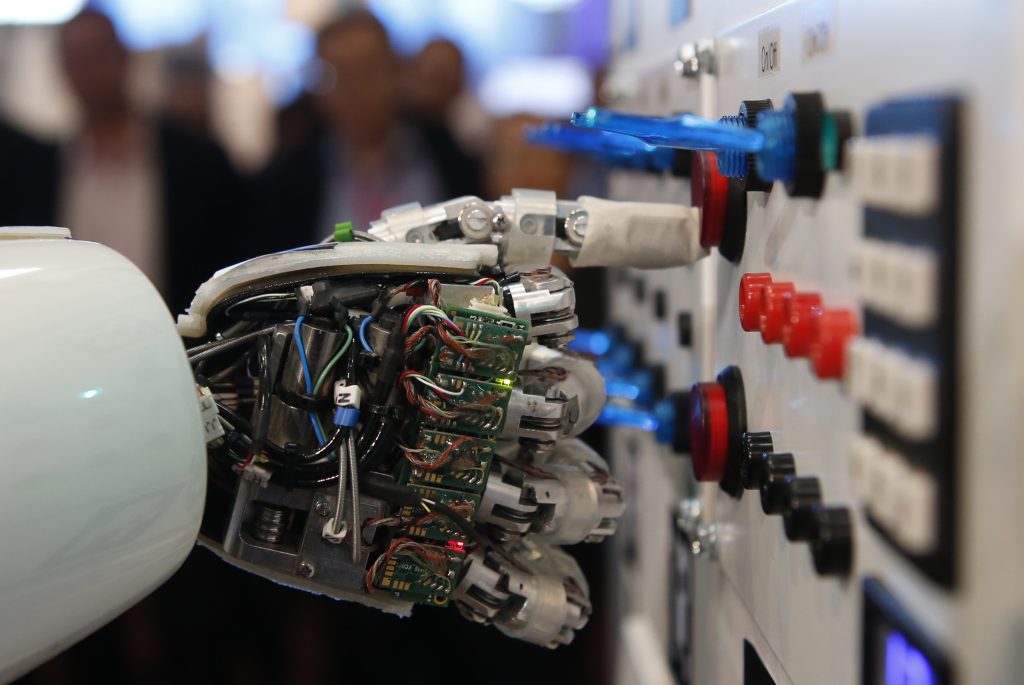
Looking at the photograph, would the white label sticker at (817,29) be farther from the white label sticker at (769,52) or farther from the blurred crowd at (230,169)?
the blurred crowd at (230,169)

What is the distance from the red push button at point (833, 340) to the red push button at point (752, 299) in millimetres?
123

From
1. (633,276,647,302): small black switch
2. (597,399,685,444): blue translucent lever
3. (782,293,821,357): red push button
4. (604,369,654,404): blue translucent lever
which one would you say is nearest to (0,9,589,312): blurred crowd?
(633,276,647,302): small black switch

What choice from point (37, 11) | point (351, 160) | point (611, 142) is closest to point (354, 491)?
point (611, 142)

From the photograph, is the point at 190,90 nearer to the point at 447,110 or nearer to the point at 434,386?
the point at 447,110

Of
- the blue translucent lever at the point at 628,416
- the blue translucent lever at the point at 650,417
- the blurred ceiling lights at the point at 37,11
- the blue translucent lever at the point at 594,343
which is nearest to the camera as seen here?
the blue translucent lever at the point at 650,417

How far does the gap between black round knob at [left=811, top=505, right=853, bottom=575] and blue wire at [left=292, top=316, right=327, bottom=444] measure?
379 mm

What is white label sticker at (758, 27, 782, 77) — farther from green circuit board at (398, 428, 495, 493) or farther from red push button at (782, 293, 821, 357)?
green circuit board at (398, 428, 495, 493)

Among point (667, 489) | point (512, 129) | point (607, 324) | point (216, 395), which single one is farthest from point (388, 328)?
point (512, 129)

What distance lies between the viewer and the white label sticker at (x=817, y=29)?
628mm

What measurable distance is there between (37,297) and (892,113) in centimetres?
53

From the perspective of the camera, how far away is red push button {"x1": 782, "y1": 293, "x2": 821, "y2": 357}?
0.65 metres

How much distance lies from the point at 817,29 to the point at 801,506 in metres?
0.31

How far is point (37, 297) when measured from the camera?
67 cm

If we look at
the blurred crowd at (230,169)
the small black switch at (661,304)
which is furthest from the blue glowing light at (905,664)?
the blurred crowd at (230,169)
